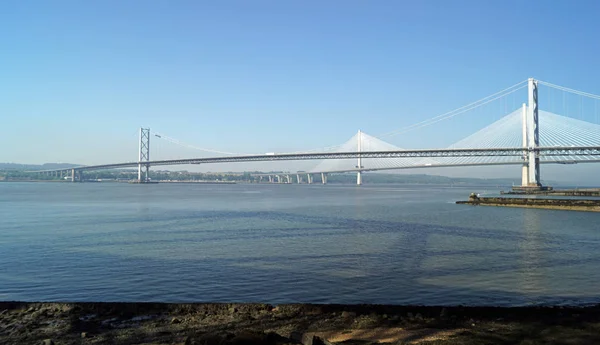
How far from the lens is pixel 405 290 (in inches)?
285

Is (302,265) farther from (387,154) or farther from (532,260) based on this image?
(387,154)

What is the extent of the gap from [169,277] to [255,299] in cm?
221

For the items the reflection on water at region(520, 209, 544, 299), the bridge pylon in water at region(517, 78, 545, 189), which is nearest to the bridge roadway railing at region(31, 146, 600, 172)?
the bridge pylon in water at region(517, 78, 545, 189)

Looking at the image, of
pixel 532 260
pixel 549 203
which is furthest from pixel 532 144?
pixel 532 260

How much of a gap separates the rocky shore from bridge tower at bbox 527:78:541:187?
1839 inches

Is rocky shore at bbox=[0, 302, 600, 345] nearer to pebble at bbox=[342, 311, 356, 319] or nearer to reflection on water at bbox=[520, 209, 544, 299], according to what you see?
pebble at bbox=[342, 311, 356, 319]

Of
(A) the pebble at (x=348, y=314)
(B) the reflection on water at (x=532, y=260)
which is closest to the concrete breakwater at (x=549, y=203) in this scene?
(B) the reflection on water at (x=532, y=260)

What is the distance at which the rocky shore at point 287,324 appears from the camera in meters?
4.45

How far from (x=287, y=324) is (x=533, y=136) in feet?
164

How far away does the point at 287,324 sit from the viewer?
5129 mm

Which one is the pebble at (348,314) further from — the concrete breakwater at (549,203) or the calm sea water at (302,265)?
the concrete breakwater at (549,203)

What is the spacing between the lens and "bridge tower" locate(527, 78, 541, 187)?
1891 inches

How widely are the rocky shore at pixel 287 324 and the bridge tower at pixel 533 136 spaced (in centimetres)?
4672

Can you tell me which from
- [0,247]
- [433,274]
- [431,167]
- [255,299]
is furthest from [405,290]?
[431,167]
